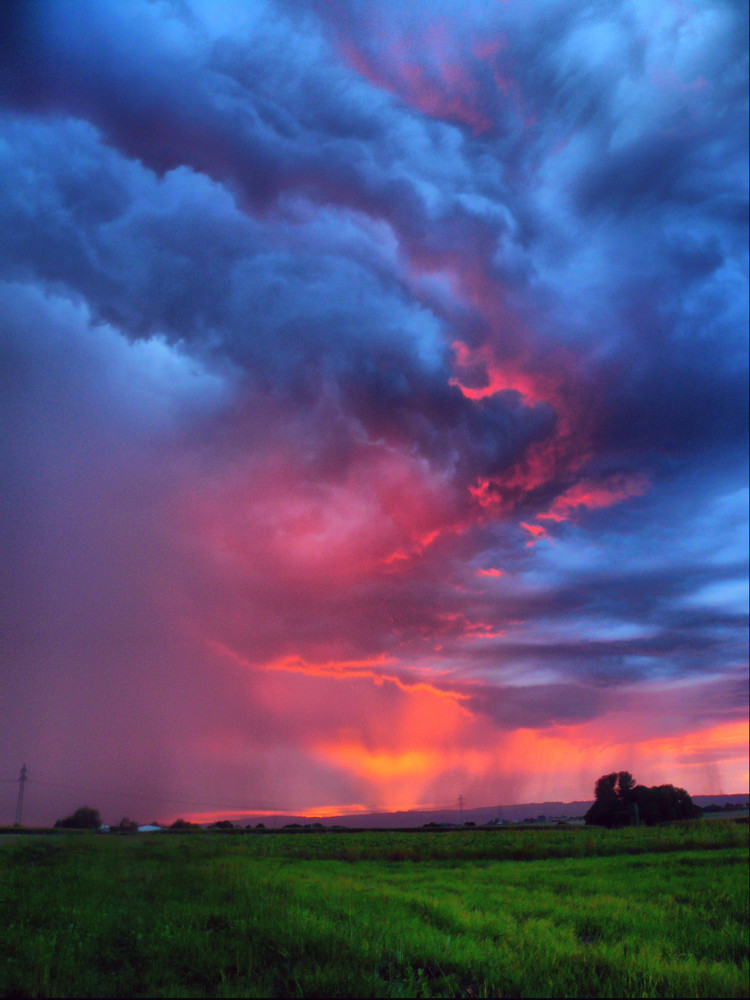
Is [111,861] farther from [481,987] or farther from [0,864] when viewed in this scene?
[481,987]

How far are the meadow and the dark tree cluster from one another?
78270 mm

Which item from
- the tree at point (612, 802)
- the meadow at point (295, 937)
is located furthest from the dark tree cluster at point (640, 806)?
the meadow at point (295, 937)

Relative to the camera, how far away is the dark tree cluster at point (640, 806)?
77625mm

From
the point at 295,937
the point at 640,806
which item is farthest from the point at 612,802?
the point at 295,937

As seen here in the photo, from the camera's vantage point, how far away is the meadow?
5.77m

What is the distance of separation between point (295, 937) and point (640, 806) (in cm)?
8932

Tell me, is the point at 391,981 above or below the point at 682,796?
above

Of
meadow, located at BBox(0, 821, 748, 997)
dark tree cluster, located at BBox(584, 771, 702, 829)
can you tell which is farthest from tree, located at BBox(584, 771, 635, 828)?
meadow, located at BBox(0, 821, 748, 997)

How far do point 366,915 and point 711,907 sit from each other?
27.4ft

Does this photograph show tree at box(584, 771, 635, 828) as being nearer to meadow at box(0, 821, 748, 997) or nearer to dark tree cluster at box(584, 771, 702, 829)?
dark tree cluster at box(584, 771, 702, 829)

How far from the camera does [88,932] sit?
6586 millimetres

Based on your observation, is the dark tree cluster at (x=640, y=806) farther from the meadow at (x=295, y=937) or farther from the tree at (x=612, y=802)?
the meadow at (x=295, y=937)

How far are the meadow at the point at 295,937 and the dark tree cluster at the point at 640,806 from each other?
78.3 meters

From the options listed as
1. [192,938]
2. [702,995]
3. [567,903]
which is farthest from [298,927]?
[567,903]
